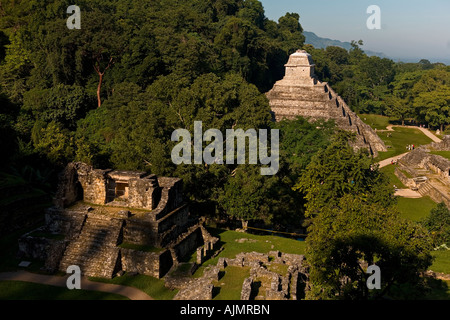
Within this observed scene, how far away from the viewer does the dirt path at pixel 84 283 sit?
1633cm

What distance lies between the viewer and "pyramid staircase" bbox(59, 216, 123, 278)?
17750 millimetres

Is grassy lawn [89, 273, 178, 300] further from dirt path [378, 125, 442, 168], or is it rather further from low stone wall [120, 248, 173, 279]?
dirt path [378, 125, 442, 168]

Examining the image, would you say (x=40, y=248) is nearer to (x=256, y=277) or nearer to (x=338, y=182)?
(x=256, y=277)

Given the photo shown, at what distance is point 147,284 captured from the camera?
17.1 metres

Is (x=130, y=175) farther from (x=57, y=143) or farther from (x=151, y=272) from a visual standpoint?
(x=57, y=143)

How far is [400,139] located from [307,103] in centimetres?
2199

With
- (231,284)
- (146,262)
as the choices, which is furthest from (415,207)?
(146,262)

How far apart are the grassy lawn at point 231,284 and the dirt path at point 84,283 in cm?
296

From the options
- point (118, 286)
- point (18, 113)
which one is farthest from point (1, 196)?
point (18, 113)

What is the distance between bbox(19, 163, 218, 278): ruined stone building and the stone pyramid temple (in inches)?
1131

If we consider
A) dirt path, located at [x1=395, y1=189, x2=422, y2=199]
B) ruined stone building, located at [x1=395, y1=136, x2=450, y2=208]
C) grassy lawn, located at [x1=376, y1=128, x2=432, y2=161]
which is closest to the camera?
ruined stone building, located at [x1=395, y1=136, x2=450, y2=208]

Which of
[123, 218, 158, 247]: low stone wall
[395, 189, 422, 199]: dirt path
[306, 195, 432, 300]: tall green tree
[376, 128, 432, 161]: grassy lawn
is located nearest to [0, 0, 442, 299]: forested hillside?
[306, 195, 432, 300]: tall green tree

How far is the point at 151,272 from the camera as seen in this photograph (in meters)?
17.8

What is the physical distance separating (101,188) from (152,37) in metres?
31.0
